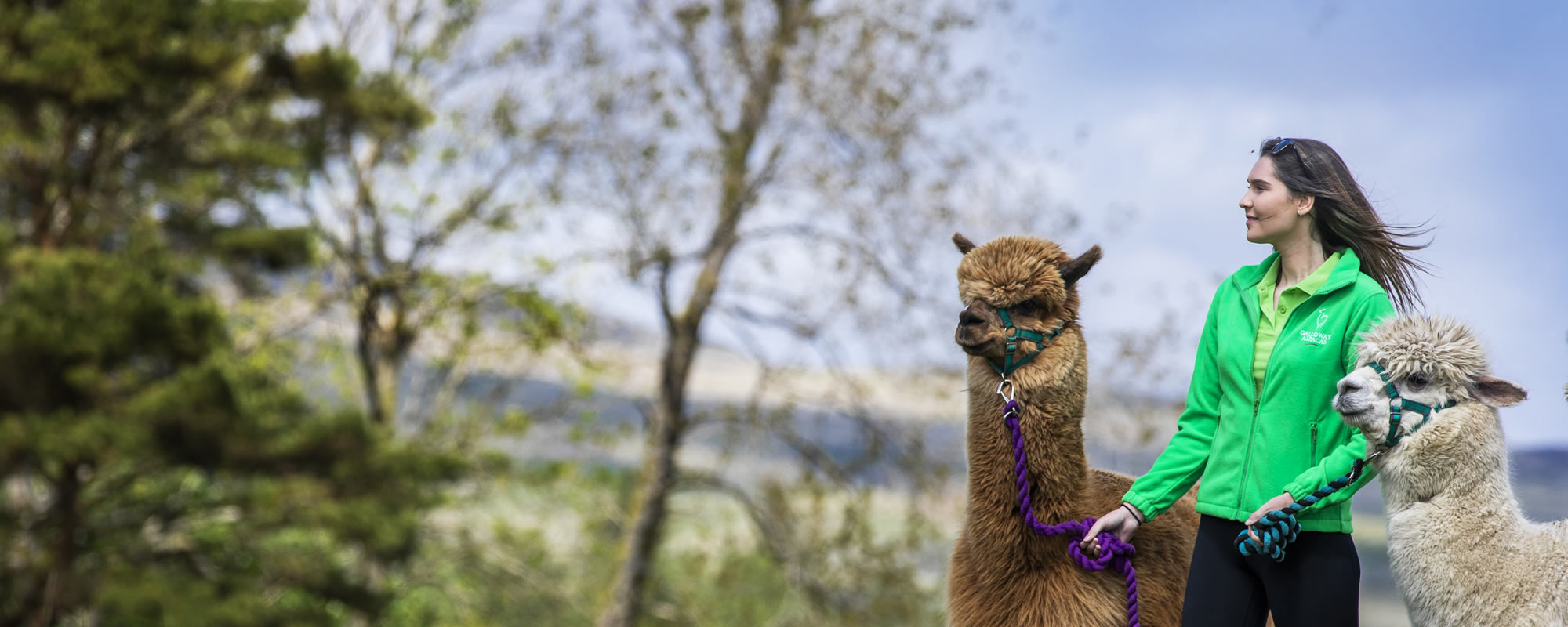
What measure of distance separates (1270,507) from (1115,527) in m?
0.49

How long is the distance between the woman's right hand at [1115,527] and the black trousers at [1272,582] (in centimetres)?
18

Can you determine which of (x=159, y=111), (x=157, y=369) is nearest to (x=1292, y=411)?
(x=157, y=369)

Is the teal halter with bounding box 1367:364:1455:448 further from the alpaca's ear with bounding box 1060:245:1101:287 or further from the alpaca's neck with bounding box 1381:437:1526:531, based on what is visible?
the alpaca's ear with bounding box 1060:245:1101:287

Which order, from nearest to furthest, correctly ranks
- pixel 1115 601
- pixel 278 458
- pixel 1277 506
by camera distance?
pixel 1277 506 < pixel 1115 601 < pixel 278 458

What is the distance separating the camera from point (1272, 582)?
2648mm

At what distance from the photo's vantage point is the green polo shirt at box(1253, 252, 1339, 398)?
2.68 meters

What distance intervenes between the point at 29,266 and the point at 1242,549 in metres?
14.0

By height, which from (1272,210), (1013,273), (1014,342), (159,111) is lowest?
(1014,342)

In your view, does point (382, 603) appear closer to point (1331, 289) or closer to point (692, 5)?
point (692, 5)

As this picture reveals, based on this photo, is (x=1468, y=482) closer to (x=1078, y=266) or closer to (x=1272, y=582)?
(x=1272, y=582)

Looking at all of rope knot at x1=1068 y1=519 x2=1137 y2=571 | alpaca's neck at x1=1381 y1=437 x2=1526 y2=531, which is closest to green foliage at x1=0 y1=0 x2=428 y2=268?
rope knot at x1=1068 y1=519 x2=1137 y2=571

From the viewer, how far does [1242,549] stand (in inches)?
103

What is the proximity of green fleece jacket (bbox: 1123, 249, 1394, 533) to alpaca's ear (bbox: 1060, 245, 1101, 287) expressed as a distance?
1.42 feet

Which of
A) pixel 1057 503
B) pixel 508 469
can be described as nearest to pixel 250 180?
pixel 508 469
